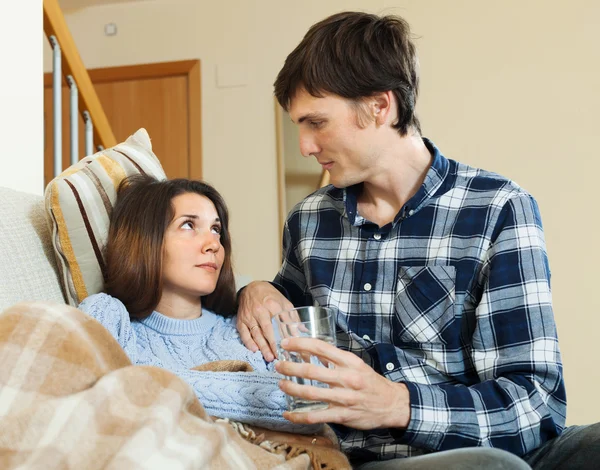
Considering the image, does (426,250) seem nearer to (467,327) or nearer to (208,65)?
(467,327)

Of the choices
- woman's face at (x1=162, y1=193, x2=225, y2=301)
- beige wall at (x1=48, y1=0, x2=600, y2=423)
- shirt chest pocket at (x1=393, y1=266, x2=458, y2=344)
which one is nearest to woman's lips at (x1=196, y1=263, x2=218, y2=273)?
woman's face at (x1=162, y1=193, x2=225, y2=301)

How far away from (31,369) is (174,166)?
3.46 metres

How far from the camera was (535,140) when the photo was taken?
12.0 feet

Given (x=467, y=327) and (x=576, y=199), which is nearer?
(x=467, y=327)

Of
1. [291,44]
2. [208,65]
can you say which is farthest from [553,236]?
[208,65]

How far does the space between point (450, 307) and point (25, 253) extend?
79 cm

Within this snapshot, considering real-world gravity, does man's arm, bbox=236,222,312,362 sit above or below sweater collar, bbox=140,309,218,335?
above

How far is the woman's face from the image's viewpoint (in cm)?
156

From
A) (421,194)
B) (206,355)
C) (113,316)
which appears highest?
(421,194)

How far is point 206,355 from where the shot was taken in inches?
58.9

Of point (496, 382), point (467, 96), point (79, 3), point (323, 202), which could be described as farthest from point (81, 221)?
point (79, 3)

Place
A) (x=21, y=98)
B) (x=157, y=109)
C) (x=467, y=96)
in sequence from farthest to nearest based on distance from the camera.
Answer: (x=157, y=109) < (x=467, y=96) < (x=21, y=98)

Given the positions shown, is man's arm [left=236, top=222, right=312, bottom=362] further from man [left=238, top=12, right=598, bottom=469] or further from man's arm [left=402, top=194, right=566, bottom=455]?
man's arm [left=402, top=194, right=566, bottom=455]

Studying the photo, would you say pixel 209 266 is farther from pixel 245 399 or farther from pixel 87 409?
pixel 87 409
